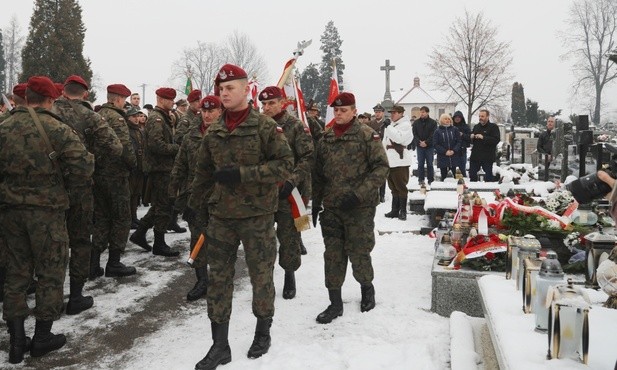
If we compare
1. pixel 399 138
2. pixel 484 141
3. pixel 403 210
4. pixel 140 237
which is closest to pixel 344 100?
pixel 140 237

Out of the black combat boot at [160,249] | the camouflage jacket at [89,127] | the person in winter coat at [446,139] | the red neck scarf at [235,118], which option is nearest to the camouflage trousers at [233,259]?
the red neck scarf at [235,118]

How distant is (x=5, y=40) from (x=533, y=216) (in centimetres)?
6820

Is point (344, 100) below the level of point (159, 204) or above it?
above

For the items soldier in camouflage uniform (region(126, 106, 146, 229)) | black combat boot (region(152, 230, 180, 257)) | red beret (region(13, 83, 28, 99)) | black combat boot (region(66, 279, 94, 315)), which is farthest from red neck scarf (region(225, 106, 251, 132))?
soldier in camouflage uniform (region(126, 106, 146, 229))

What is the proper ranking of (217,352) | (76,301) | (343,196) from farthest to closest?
(76,301) < (343,196) < (217,352)

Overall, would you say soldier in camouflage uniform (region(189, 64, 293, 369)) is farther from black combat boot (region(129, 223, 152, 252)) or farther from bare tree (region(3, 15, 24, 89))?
bare tree (region(3, 15, 24, 89))

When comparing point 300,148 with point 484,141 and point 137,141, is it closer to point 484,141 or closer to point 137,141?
point 137,141

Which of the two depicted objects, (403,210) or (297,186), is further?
(403,210)

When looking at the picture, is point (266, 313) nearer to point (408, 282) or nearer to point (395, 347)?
point (395, 347)

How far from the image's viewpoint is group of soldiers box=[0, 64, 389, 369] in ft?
13.4

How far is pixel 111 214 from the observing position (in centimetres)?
632

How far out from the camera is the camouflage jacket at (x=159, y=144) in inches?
284

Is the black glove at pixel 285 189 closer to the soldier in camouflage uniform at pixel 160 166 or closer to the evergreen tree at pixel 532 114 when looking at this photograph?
the soldier in camouflage uniform at pixel 160 166

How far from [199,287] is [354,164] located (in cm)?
213
